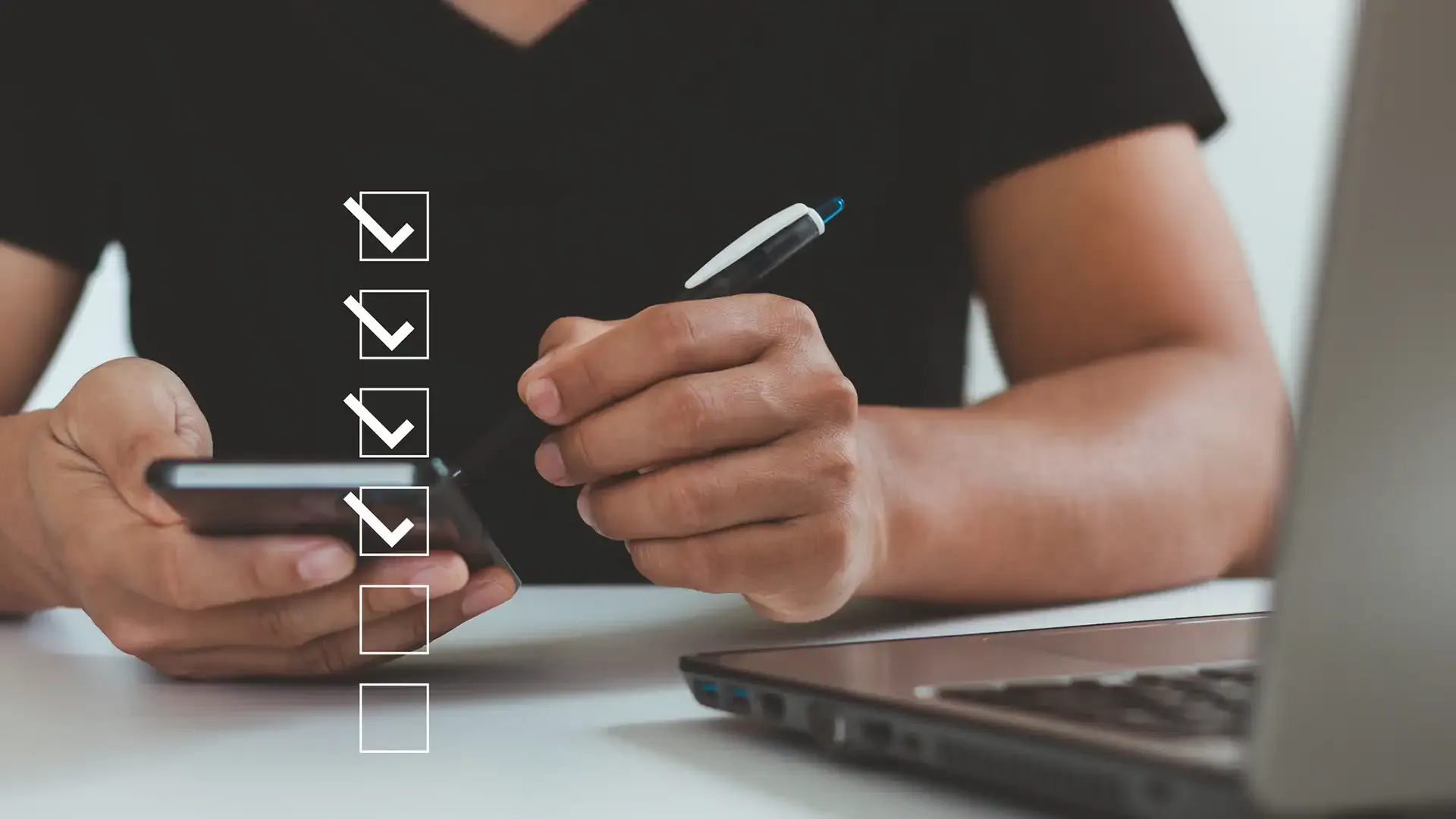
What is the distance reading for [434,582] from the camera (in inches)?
14.8

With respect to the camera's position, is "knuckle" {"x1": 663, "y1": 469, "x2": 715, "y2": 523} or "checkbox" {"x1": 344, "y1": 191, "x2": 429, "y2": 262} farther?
"checkbox" {"x1": 344, "y1": 191, "x2": 429, "y2": 262}

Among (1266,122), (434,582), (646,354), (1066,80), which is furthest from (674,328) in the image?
(1266,122)

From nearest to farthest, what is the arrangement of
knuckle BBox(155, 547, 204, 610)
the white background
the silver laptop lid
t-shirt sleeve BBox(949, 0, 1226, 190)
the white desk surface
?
1. the silver laptop lid
2. the white desk surface
3. knuckle BBox(155, 547, 204, 610)
4. t-shirt sleeve BBox(949, 0, 1226, 190)
5. the white background

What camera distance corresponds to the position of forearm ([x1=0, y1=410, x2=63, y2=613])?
490mm

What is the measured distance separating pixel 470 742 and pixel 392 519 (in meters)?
0.07

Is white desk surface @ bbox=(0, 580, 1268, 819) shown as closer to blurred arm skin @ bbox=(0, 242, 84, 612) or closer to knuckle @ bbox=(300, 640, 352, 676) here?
knuckle @ bbox=(300, 640, 352, 676)

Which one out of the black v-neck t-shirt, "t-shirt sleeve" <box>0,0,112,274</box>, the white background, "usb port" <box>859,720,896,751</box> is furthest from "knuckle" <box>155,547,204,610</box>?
the white background

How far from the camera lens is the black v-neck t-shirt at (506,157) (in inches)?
27.9

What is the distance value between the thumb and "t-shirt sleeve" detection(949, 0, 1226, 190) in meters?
0.49

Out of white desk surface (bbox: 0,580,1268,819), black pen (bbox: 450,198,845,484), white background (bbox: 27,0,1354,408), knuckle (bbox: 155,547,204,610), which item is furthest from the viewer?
white background (bbox: 27,0,1354,408)

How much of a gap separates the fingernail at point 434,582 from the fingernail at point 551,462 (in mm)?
47

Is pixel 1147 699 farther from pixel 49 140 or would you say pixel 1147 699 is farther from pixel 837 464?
pixel 49 140

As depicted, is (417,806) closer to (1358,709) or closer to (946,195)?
(1358,709)

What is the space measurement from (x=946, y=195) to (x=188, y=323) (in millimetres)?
501
